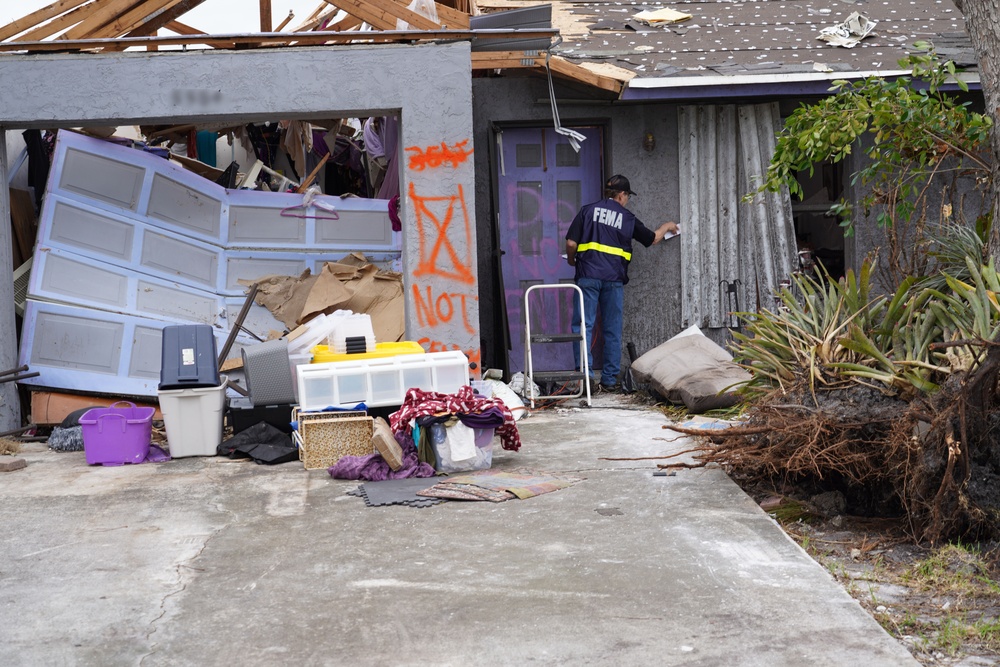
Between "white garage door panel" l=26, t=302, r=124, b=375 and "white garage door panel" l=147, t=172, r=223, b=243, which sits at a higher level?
"white garage door panel" l=147, t=172, r=223, b=243

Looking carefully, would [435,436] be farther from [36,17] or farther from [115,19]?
[36,17]

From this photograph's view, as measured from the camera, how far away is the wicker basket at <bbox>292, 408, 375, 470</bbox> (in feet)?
23.5

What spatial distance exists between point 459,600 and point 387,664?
69cm

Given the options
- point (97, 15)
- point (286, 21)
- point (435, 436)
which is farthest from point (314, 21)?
point (435, 436)

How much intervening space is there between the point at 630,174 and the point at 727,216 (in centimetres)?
108

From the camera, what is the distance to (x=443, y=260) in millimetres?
8938

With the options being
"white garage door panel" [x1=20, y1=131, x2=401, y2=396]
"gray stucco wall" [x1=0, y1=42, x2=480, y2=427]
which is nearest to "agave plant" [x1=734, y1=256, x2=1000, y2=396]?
"gray stucco wall" [x1=0, y1=42, x2=480, y2=427]

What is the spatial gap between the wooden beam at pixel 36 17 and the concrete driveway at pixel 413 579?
4031mm

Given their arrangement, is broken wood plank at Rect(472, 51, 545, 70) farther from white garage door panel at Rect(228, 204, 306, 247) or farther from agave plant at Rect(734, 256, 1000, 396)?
agave plant at Rect(734, 256, 1000, 396)

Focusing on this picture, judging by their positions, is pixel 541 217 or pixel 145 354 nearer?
pixel 145 354

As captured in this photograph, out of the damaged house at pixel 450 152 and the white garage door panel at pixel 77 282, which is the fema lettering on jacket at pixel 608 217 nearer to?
the damaged house at pixel 450 152

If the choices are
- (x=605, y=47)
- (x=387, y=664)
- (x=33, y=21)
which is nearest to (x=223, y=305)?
(x=33, y=21)

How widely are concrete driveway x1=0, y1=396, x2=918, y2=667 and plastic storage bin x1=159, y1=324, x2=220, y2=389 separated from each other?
1049mm

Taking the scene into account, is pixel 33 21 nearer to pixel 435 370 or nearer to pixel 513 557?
pixel 435 370
